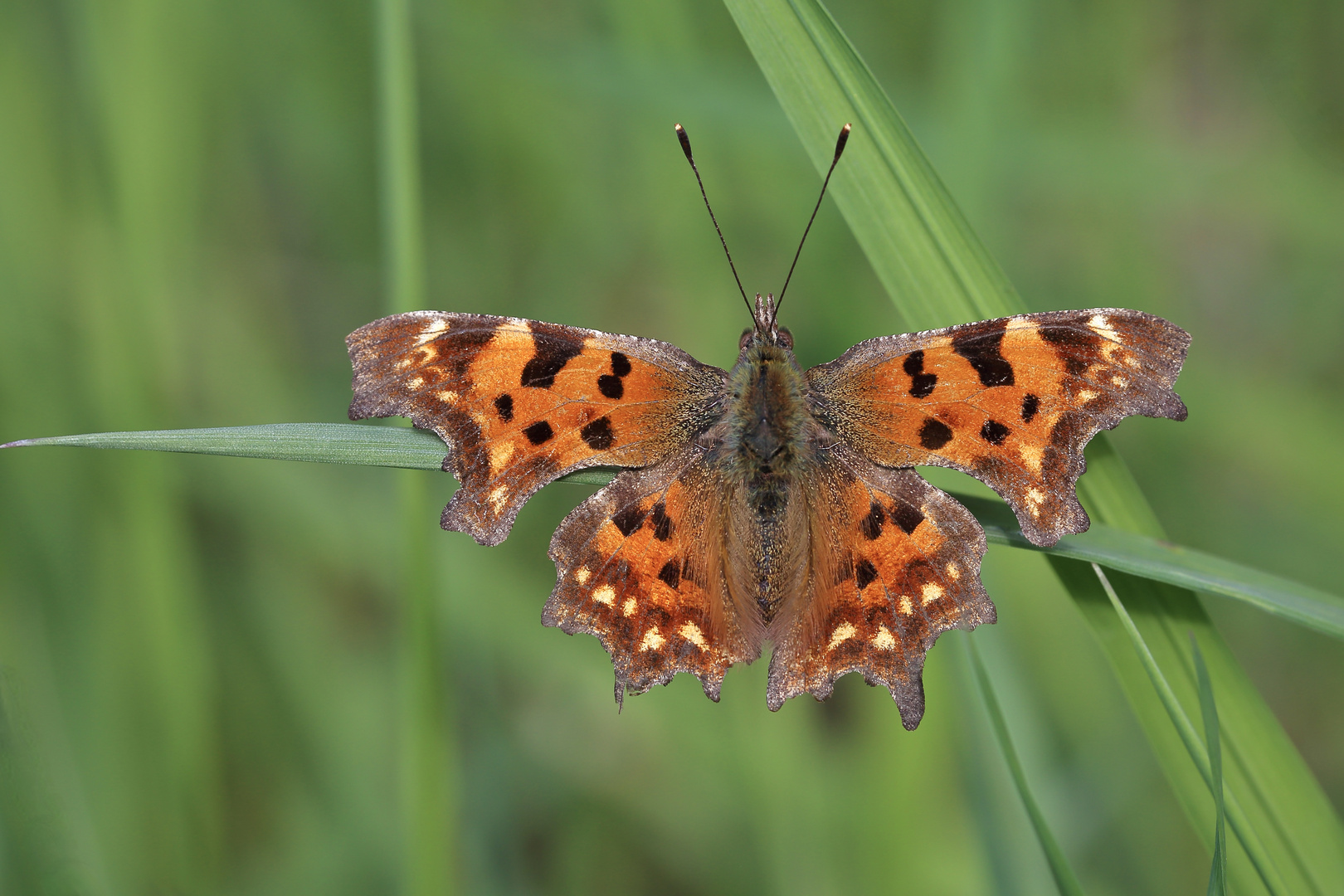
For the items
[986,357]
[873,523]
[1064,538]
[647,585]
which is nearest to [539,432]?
[647,585]

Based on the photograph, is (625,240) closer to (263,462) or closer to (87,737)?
(263,462)

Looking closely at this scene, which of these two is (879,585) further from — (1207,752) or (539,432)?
(539,432)

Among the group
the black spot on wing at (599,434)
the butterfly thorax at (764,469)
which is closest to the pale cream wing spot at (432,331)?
the black spot on wing at (599,434)

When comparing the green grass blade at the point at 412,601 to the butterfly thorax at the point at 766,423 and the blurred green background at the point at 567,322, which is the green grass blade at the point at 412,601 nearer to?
the blurred green background at the point at 567,322

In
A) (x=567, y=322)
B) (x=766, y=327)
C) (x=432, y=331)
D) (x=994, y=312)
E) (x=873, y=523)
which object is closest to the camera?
(x=994, y=312)

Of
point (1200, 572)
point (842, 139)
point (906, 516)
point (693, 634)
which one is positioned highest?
point (842, 139)

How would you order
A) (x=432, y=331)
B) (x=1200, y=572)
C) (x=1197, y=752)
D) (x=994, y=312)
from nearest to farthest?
(x=1197, y=752), (x=1200, y=572), (x=994, y=312), (x=432, y=331)

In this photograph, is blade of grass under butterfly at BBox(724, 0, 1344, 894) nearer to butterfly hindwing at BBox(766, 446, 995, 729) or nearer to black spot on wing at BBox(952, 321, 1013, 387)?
black spot on wing at BBox(952, 321, 1013, 387)
